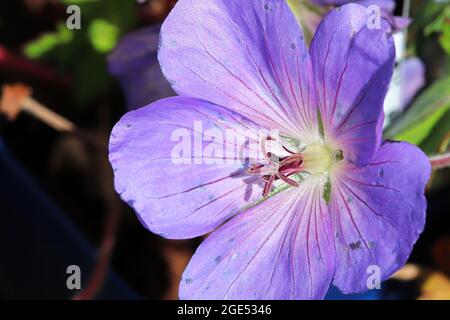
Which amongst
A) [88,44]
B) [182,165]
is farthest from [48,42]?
[182,165]

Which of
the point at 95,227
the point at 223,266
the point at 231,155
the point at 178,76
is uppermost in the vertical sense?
the point at 178,76

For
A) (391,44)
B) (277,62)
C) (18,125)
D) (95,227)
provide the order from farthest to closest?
(18,125), (95,227), (277,62), (391,44)

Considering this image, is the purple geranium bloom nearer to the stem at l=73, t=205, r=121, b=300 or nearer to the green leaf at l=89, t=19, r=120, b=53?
the stem at l=73, t=205, r=121, b=300

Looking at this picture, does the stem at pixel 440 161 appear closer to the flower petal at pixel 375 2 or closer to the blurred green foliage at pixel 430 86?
the blurred green foliage at pixel 430 86

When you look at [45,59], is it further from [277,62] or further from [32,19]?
[277,62]

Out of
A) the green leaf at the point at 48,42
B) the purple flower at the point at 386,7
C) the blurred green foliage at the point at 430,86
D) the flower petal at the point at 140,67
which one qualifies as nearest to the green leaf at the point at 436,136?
the blurred green foliage at the point at 430,86

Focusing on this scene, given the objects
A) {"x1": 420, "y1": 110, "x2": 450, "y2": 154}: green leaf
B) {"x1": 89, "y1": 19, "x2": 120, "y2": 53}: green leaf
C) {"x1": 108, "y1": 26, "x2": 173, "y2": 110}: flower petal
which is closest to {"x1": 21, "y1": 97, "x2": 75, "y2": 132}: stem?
{"x1": 89, "y1": 19, "x2": 120, "y2": 53}: green leaf

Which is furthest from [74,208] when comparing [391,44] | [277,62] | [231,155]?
[391,44]
